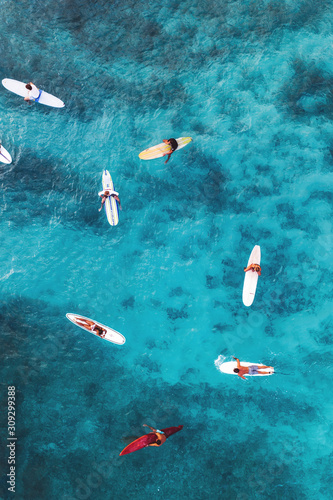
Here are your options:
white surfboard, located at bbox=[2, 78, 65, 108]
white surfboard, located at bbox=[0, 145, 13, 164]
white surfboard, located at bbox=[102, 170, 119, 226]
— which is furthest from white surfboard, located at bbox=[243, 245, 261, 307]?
white surfboard, located at bbox=[0, 145, 13, 164]

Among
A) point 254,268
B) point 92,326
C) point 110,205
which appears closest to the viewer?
point 254,268

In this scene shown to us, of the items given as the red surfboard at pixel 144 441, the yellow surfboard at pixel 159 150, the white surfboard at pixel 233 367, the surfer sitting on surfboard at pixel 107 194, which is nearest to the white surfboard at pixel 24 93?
the yellow surfboard at pixel 159 150

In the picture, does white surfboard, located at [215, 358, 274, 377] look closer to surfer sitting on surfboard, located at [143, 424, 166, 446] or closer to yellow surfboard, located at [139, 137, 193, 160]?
surfer sitting on surfboard, located at [143, 424, 166, 446]

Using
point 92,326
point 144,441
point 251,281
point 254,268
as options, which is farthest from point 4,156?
point 144,441

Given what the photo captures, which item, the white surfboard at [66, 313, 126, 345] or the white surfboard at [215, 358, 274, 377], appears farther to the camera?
the white surfboard at [66, 313, 126, 345]

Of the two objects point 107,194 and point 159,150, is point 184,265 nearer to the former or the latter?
point 107,194

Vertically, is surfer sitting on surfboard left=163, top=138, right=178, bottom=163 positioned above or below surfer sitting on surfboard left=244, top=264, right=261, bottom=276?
above

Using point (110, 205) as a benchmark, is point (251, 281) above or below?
below
